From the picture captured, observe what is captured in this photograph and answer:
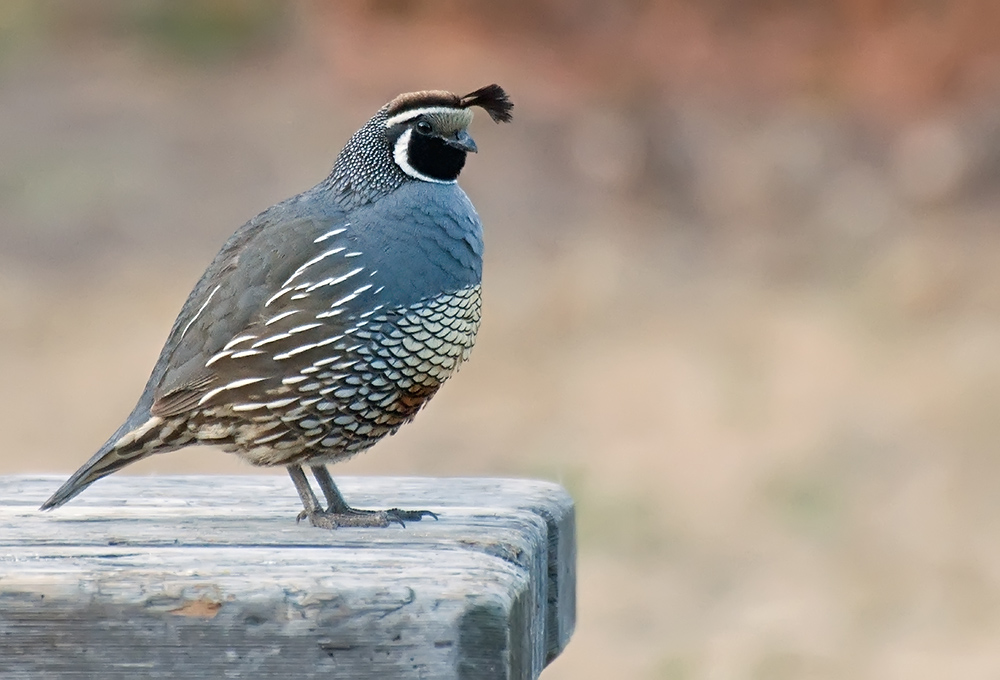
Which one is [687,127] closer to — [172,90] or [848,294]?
[848,294]

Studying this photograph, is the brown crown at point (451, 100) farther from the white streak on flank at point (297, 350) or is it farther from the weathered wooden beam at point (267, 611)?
the weathered wooden beam at point (267, 611)

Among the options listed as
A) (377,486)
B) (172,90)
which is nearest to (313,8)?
(172,90)

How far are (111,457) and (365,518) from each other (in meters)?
0.51

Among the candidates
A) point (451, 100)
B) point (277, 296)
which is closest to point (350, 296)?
point (277, 296)

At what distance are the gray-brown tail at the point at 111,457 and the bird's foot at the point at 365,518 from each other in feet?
1.16

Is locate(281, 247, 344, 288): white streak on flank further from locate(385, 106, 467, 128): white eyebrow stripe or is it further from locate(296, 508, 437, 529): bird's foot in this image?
locate(296, 508, 437, 529): bird's foot

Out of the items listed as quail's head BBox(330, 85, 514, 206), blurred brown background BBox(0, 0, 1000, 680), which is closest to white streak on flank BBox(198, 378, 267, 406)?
quail's head BBox(330, 85, 514, 206)

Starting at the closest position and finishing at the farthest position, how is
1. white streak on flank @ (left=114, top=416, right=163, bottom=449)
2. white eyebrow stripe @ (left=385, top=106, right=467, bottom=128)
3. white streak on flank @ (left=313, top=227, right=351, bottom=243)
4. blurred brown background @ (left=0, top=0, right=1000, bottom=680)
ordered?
white streak on flank @ (left=114, top=416, right=163, bottom=449) < white streak on flank @ (left=313, top=227, right=351, bottom=243) < white eyebrow stripe @ (left=385, top=106, right=467, bottom=128) < blurred brown background @ (left=0, top=0, right=1000, bottom=680)

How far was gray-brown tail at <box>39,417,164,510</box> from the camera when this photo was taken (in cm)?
295

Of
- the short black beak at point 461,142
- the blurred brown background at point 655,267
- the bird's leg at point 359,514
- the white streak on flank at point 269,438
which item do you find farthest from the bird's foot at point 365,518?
the blurred brown background at point 655,267

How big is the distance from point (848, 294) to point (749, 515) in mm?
2360

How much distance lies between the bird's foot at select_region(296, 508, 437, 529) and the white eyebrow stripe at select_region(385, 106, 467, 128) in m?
0.85

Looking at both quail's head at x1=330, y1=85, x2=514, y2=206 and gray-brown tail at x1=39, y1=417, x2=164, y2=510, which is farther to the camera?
quail's head at x1=330, y1=85, x2=514, y2=206

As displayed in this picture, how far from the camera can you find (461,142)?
3.33m
